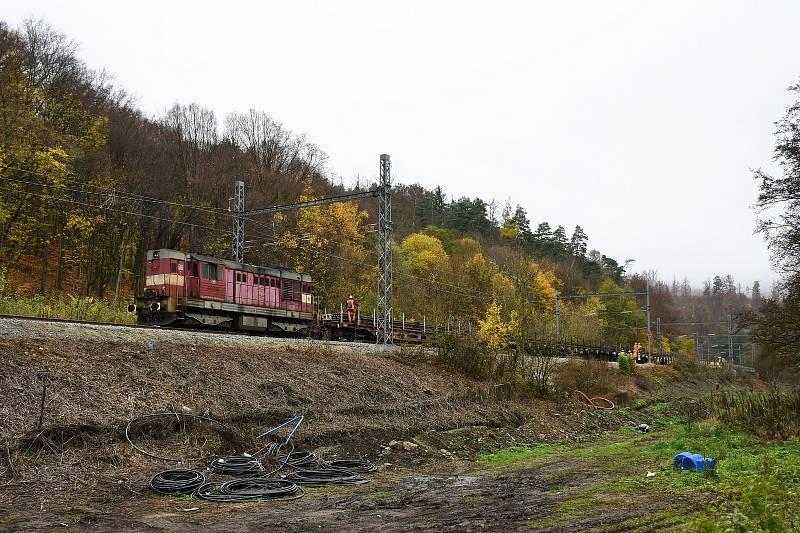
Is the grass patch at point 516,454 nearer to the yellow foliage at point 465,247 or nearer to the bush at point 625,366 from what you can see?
the bush at point 625,366

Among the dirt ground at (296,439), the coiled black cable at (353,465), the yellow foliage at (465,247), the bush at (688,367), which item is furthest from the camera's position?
the yellow foliage at (465,247)

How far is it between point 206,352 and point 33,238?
1976 cm

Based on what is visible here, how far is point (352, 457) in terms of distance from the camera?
1368cm

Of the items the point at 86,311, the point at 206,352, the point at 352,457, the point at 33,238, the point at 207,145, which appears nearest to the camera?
the point at 352,457

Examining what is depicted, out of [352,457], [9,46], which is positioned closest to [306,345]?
[352,457]

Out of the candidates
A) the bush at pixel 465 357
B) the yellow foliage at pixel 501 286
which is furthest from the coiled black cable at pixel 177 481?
the yellow foliage at pixel 501 286

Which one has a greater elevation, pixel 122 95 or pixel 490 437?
pixel 122 95

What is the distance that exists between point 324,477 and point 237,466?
62.2 inches

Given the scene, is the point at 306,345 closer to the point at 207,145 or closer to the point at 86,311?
the point at 86,311

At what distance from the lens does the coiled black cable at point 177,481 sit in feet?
32.4

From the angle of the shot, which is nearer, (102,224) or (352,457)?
(352,457)

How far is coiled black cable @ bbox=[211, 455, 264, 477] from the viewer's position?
11.3 m

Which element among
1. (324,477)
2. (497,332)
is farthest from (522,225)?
(324,477)

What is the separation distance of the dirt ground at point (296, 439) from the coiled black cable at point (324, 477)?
46cm
